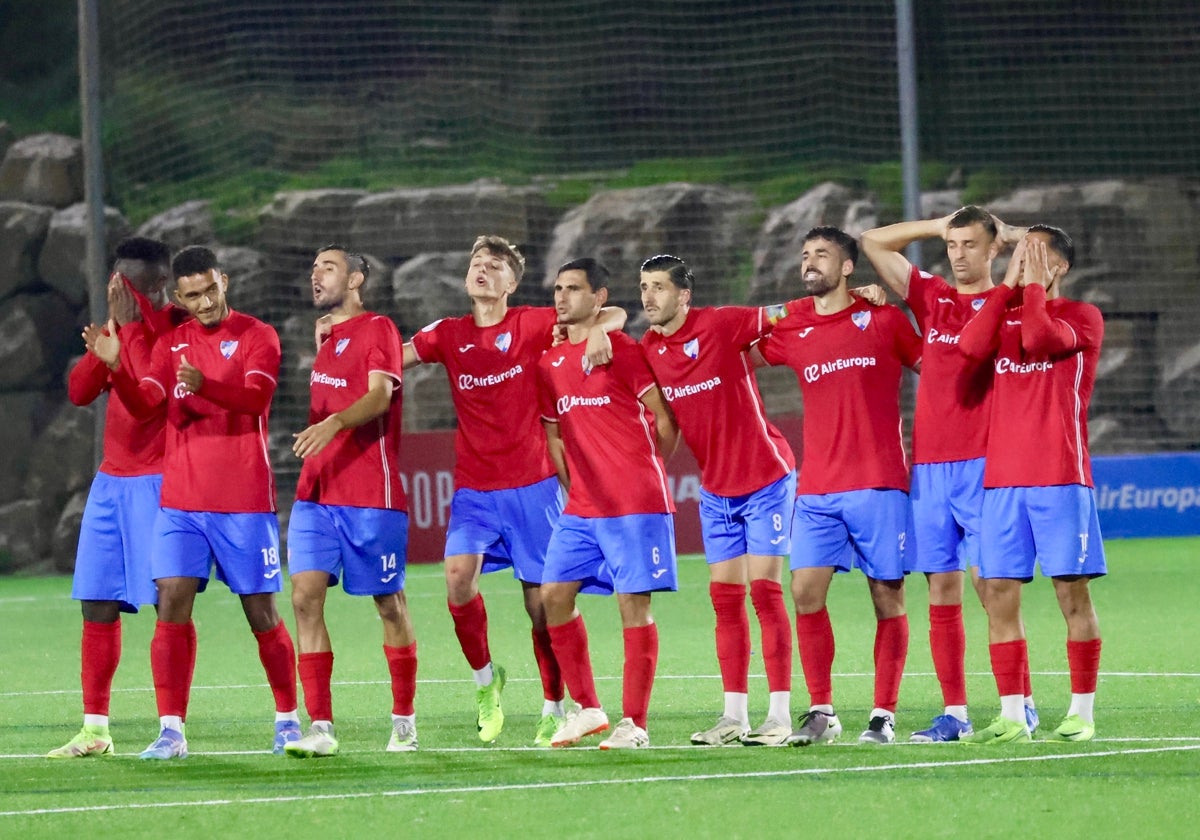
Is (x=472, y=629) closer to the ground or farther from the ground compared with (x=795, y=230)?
closer to the ground

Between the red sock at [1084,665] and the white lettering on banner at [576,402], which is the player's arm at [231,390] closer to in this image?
the white lettering on banner at [576,402]

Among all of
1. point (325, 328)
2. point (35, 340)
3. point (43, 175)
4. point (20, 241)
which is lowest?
point (325, 328)

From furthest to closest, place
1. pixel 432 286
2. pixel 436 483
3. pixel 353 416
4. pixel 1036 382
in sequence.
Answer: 1. pixel 432 286
2. pixel 436 483
3. pixel 353 416
4. pixel 1036 382

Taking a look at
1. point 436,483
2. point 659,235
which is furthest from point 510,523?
point 659,235

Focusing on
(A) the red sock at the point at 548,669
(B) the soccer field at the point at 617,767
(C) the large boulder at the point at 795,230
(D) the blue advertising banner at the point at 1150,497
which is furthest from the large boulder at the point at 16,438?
(A) the red sock at the point at 548,669

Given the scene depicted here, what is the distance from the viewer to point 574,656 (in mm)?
6914

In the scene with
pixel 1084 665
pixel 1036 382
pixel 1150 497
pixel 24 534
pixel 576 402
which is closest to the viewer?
pixel 1084 665

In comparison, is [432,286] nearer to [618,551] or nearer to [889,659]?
[618,551]

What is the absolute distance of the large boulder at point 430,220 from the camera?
2105 centimetres

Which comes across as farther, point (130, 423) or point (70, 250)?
point (70, 250)

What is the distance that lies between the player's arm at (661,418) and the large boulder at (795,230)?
1389 centimetres

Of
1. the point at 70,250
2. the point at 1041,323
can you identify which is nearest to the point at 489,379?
the point at 1041,323

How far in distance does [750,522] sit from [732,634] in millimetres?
435

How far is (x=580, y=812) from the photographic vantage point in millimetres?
5160
